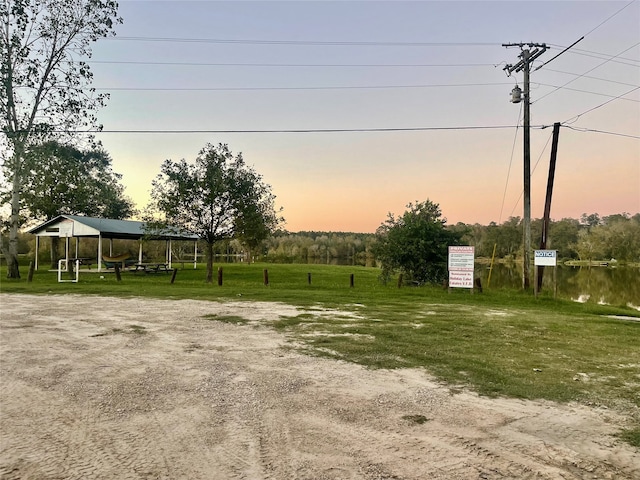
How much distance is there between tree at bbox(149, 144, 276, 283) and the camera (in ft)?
67.8

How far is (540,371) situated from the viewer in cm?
508

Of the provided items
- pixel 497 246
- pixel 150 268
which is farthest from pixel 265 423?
pixel 497 246

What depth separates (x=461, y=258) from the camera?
1445cm

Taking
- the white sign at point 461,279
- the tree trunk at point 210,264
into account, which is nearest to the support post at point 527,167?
the white sign at point 461,279

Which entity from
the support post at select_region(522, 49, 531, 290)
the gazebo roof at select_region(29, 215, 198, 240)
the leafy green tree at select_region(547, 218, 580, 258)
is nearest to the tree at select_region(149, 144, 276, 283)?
the gazebo roof at select_region(29, 215, 198, 240)

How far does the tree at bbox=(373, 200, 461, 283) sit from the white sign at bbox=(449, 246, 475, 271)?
2688mm

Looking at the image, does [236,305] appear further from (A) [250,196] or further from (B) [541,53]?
(B) [541,53]

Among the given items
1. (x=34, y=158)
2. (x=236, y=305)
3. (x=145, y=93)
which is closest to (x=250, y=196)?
(x=145, y=93)

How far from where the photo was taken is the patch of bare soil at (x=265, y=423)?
8.96 ft

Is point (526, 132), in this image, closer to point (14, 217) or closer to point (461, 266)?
point (461, 266)

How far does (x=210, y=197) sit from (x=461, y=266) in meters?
11.8

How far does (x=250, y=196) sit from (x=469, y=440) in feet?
63.2

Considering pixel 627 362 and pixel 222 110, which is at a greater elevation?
pixel 222 110

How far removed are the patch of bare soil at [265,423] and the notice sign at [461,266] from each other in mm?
10140
